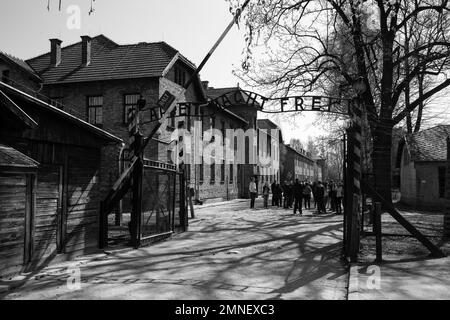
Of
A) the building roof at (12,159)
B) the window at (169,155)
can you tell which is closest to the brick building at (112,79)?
the window at (169,155)

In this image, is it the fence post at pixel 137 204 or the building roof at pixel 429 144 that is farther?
the building roof at pixel 429 144

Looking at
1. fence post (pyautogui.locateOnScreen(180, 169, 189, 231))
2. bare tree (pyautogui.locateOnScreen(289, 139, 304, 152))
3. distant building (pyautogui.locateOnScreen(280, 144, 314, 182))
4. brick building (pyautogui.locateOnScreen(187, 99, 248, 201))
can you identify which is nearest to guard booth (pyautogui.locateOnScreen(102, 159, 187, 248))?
fence post (pyautogui.locateOnScreen(180, 169, 189, 231))

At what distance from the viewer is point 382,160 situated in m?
20.1

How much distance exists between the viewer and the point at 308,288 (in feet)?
22.8

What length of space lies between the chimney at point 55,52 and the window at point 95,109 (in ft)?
13.3

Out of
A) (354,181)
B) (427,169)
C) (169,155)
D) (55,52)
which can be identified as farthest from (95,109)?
(427,169)

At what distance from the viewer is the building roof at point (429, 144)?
88.5ft

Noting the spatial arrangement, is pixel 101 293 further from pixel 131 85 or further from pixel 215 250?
pixel 131 85

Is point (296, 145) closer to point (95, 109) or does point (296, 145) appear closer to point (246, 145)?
point (246, 145)

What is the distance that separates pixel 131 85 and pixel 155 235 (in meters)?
15.5

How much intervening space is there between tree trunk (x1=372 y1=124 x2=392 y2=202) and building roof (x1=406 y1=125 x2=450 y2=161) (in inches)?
312

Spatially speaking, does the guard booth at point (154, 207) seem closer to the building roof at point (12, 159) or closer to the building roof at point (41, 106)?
the building roof at point (41, 106)

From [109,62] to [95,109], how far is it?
10.4 feet
